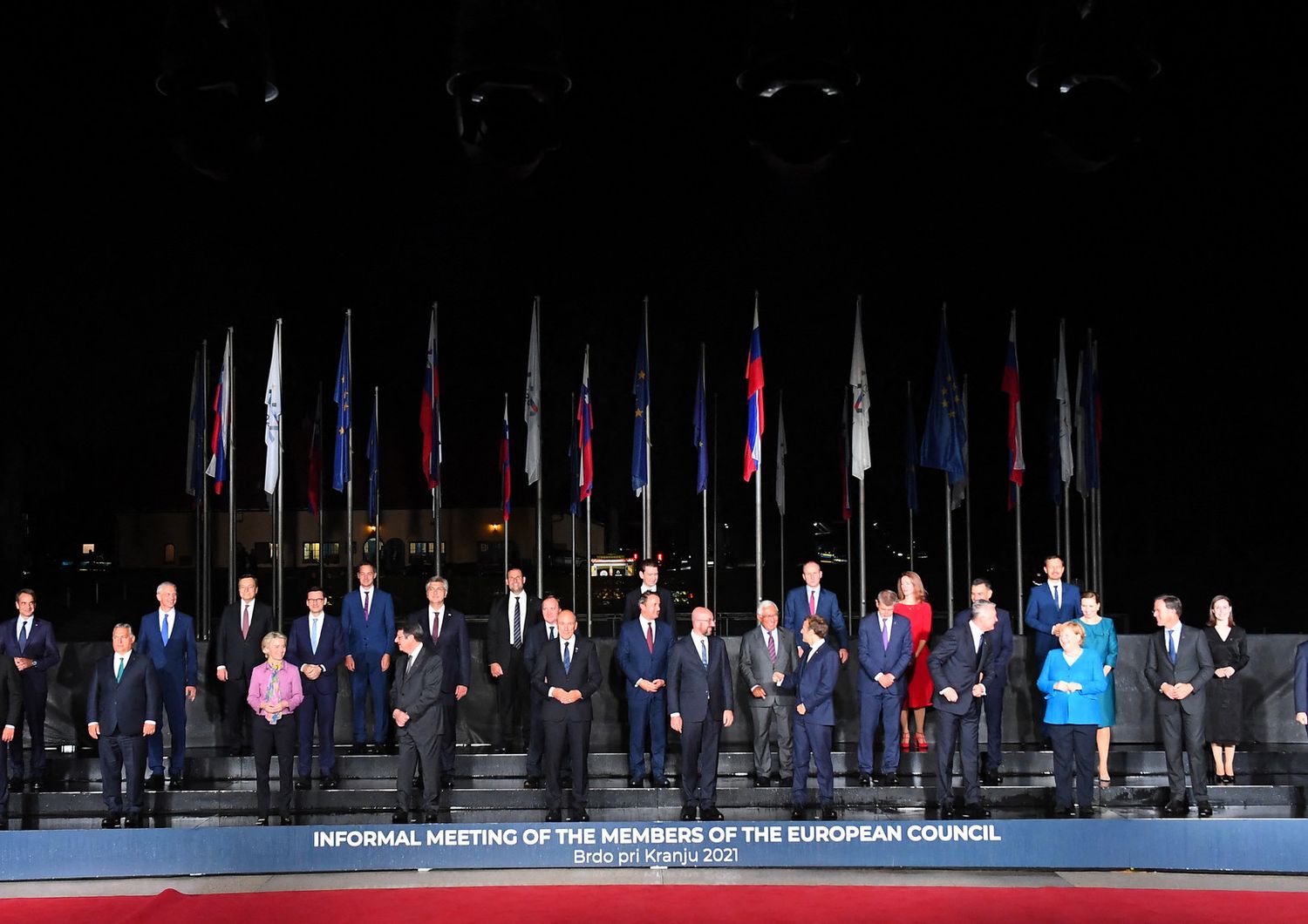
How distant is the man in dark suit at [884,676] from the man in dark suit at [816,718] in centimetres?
66

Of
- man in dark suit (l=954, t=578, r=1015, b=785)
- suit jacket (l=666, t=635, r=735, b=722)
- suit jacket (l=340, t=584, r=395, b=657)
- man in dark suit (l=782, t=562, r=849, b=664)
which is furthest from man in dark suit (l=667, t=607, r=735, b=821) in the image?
suit jacket (l=340, t=584, r=395, b=657)

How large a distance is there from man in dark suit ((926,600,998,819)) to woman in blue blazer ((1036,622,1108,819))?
638 millimetres

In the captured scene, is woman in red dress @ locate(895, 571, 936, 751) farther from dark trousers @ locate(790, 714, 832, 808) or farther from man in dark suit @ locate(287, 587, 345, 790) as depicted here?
man in dark suit @ locate(287, 587, 345, 790)

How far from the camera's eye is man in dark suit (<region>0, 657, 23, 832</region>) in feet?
36.7

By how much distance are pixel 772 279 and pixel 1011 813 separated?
1171cm

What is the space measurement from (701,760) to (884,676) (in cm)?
191

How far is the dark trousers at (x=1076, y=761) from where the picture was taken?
11.0 meters

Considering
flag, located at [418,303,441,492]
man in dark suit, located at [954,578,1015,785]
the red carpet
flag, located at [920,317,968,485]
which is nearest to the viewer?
the red carpet

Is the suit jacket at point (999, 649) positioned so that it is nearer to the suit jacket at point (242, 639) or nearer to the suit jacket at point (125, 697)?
the suit jacket at point (242, 639)

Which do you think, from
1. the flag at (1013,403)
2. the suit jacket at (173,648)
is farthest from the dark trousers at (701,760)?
the flag at (1013,403)

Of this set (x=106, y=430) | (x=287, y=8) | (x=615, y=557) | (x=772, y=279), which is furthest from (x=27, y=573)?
(x=287, y=8)

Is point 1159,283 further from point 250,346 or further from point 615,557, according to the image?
point 615,557

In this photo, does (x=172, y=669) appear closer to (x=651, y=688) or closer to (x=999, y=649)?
(x=651, y=688)

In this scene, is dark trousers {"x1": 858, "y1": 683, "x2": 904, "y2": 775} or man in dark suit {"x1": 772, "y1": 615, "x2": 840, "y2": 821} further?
dark trousers {"x1": 858, "y1": 683, "x2": 904, "y2": 775}
